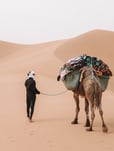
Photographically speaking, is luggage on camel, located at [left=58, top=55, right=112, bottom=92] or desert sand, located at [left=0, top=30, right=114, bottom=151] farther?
luggage on camel, located at [left=58, top=55, right=112, bottom=92]

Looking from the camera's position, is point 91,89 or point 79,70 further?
point 79,70

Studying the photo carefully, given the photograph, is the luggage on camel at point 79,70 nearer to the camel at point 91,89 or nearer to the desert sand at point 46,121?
the camel at point 91,89

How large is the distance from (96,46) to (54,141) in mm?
26344

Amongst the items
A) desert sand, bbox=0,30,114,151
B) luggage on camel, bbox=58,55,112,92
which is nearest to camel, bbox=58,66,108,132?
luggage on camel, bbox=58,55,112,92

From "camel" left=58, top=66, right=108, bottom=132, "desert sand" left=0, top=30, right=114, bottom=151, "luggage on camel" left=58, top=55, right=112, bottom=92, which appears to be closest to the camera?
"desert sand" left=0, top=30, right=114, bottom=151

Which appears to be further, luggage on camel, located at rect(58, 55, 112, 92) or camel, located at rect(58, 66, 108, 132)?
luggage on camel, located at rect(58, 55, 112, 92)

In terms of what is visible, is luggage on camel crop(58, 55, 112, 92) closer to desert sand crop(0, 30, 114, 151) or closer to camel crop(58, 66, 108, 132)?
camel crop(58, 66, 108, 132)

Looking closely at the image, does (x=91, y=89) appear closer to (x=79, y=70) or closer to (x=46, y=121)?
(x=79, y=70)

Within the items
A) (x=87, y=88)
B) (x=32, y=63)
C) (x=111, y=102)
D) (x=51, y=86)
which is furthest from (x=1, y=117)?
(x=32, y=63)

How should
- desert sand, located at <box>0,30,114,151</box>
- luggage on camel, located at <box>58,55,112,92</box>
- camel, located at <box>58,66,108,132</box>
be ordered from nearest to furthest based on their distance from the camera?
desert sand, located at <box>0,30,114,151</box>
camel, located at <box>58,66,108,132</box>
luggage on camel, located at <box>58,55,112,92</box>

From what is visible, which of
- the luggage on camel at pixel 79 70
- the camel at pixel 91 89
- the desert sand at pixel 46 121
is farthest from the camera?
the luggage on camel at pixel 79 70

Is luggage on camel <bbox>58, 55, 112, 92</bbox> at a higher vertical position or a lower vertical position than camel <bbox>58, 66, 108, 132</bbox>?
higher

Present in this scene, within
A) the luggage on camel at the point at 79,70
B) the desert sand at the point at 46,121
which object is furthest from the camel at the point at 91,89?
the desert sand at the point at 46,121

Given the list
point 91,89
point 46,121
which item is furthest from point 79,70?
point 46,121
